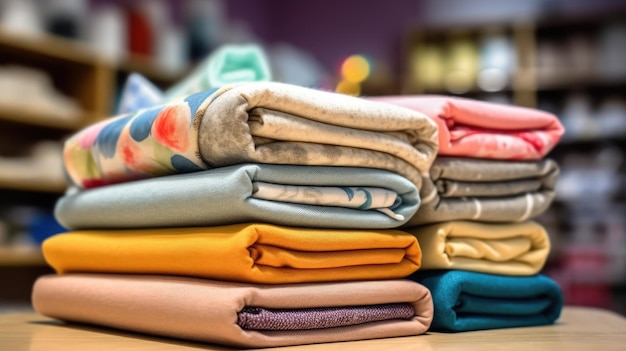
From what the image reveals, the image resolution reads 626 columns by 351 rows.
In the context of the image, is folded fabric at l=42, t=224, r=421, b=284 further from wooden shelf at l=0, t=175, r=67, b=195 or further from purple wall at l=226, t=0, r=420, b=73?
purple wall at l=226, t=0, r=420, b=73

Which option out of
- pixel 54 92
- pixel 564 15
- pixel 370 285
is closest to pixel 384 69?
pixel 564 15

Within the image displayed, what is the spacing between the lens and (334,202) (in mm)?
723

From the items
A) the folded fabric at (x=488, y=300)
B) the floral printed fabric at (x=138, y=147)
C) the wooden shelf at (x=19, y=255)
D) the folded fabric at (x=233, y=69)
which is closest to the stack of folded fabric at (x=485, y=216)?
the folded fabric at (x=488, y=300)

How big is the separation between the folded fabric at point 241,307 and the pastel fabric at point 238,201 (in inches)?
2.5

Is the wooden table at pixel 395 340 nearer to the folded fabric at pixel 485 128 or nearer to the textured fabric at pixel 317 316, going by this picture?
the textured fabric at pixel 317 316

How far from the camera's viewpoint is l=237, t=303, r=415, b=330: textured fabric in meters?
0.63

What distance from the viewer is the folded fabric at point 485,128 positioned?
0.86m

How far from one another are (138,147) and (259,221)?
21 centimetres

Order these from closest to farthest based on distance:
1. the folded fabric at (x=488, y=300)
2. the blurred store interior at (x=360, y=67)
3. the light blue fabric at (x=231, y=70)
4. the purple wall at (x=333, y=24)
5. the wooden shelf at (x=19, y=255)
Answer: the folded fabric at (x=488, y=300)
the light blue fabric at (x=231, y=70)
the wooden shelf at (x=19, y=255)
the blurred store interior at (x=360, y=67)
the purple wall at (x=333, y=24)

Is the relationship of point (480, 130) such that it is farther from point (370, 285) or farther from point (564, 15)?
point (564, 15)

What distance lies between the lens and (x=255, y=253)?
25.4 inches

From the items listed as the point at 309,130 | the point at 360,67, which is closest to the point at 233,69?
the point at 309,130

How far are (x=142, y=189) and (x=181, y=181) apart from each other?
8 centimetres

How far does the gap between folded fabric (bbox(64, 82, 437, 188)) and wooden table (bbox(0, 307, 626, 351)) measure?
184 mm
